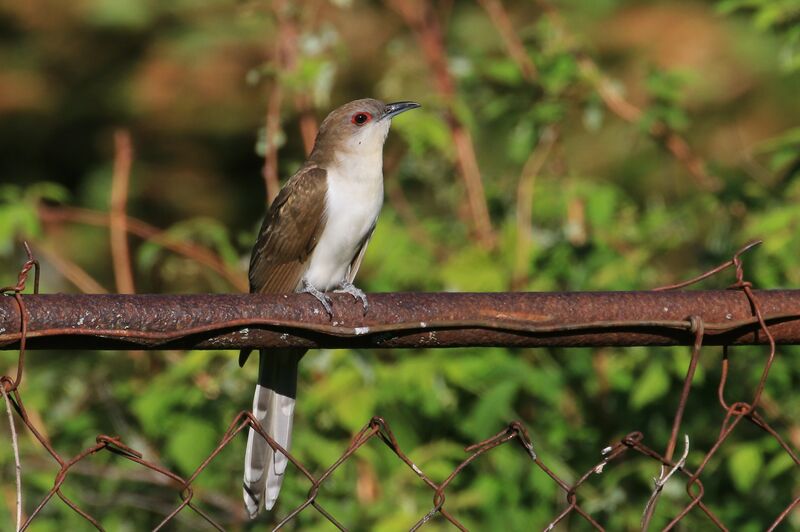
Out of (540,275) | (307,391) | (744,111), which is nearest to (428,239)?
(540,275)

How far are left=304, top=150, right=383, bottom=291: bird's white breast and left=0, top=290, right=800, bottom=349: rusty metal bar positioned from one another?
177cm

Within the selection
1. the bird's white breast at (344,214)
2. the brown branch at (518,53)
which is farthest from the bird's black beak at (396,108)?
the brown branch at (518,53)

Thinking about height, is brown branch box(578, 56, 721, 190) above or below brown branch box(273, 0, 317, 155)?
below

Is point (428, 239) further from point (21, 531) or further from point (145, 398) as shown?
point (21, 531)

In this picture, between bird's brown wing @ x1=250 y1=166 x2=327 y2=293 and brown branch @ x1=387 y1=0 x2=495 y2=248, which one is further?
brown branch @ x1=387 y1=0 x2=495 y2=248

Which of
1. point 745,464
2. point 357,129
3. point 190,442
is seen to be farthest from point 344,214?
point 745,464

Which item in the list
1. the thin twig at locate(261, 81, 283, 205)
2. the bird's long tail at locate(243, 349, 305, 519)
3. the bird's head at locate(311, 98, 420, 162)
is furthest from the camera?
the thin twig at locate(261, 81, 283, 205)

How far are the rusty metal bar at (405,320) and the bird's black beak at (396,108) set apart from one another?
7.15 ft

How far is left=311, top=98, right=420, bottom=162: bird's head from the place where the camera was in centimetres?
449

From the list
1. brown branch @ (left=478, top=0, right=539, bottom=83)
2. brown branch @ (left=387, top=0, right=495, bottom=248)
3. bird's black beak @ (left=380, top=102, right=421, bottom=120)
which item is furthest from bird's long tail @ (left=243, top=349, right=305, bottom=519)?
brown branch @ (left=478, top=0, right=539, bottom=83)

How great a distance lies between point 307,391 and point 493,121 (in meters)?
1.59

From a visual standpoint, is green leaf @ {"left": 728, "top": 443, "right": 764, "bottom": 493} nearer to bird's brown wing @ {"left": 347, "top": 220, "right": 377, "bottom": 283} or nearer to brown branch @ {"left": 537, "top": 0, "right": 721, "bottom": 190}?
brown branch @ {"left": 537, "top": 0, "right": 721, "bottom": 190}

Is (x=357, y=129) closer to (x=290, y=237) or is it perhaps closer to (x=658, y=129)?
(x=290, y=237)

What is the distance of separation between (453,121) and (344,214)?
115cm
